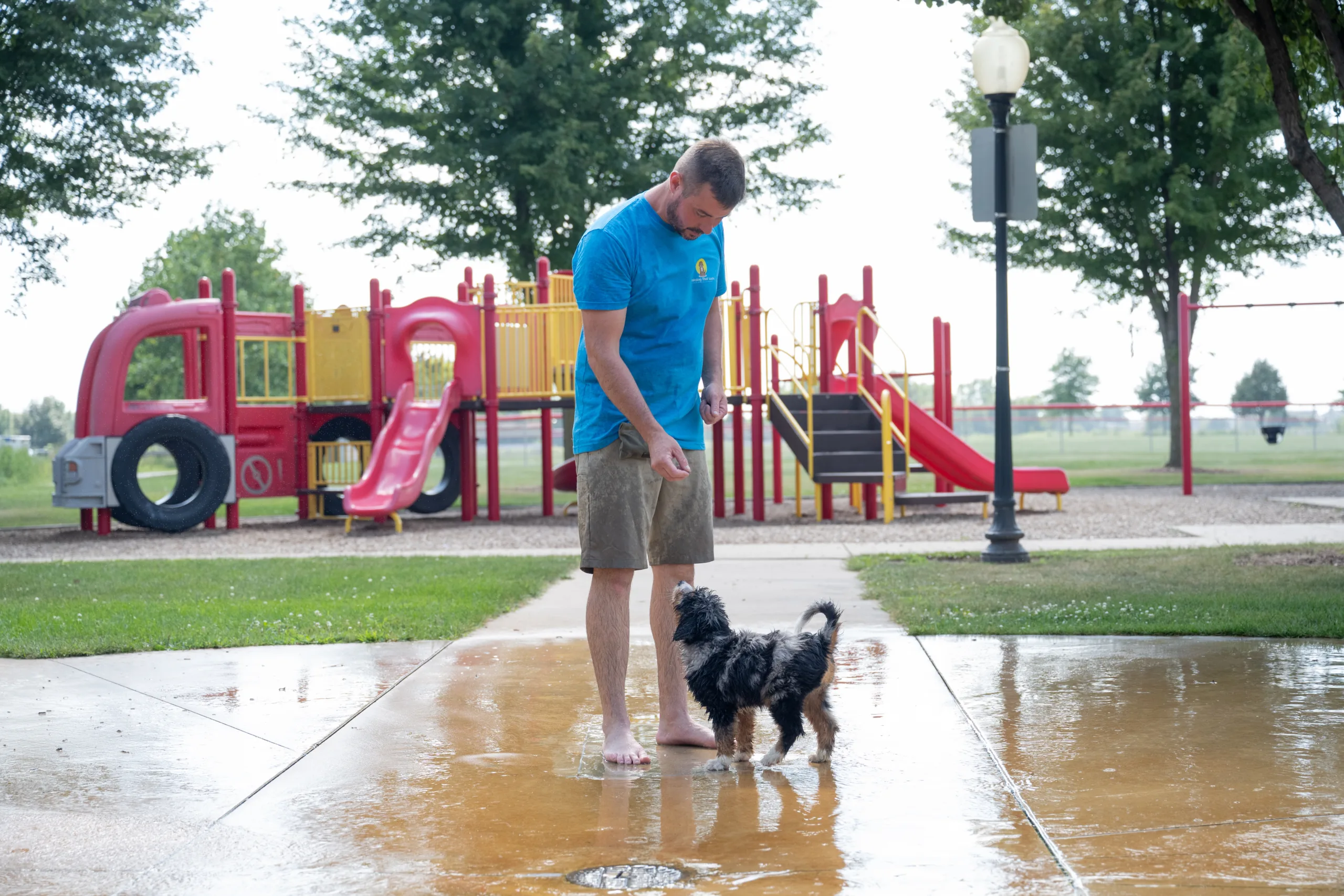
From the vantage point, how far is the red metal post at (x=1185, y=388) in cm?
1928

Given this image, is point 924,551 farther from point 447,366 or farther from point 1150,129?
point 1150,129

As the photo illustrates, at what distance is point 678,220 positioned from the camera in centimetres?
430

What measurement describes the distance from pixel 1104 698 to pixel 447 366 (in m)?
15.3

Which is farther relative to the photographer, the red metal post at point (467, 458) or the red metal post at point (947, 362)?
the red metal post at point (947, 362)

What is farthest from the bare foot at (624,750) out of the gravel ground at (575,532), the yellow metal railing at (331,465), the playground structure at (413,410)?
the yellow metal railing at (331,465)

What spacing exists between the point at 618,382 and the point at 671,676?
101 centimetres

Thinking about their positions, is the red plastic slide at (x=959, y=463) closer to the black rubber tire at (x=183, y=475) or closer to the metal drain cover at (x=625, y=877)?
the black rubber tire at (x=183, y=475)

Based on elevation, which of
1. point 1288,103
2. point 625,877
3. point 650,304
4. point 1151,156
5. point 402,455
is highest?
point 1151,156

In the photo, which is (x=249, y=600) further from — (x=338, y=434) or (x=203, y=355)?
(x=203, y=355)

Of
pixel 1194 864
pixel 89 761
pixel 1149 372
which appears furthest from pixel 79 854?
pixel 1149 372

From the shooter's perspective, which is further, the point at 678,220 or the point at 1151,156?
the point at 1151,156

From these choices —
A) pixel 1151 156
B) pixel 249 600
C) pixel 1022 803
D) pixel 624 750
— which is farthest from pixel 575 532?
pixel 1151 156

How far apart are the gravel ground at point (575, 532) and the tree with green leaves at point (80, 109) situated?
17.9ft

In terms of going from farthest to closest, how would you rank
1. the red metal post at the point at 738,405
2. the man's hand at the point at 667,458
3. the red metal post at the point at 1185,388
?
the red metal post at the point at 1185,388
the red metal post at the point at 738,405
the man's hand at the point at 667,458
